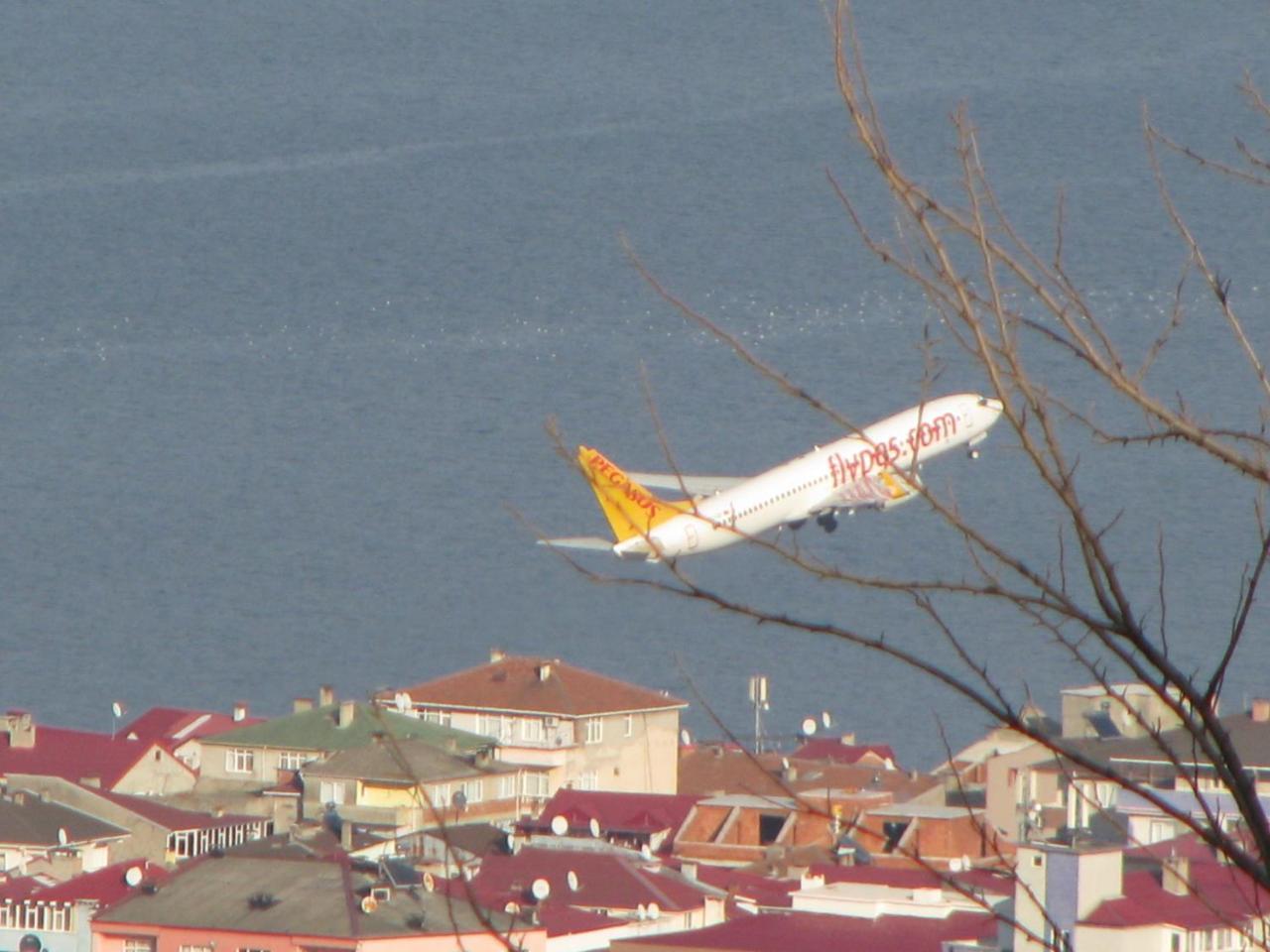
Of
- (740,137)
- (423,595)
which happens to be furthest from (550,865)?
(740,137)

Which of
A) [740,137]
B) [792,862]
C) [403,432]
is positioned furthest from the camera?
[740,137]

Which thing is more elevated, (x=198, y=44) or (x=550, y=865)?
(x=198, y=44)

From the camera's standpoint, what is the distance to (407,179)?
11200 centimetres

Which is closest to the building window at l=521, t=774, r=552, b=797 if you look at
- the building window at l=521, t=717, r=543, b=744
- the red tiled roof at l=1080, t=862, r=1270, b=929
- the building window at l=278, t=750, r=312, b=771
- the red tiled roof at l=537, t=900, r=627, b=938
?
the building window at l=521, t=717, r=543, b=744

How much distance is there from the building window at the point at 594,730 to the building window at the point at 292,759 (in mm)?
4469

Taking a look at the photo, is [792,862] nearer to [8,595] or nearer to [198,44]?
[8,595]

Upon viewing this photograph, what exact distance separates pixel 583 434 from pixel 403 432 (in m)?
9.08

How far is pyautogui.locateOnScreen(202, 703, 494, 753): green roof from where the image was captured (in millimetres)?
41875

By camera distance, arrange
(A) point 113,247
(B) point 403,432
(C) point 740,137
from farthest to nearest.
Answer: (C) point 740,137 → (A) point 113,247 → (B) point 403,432

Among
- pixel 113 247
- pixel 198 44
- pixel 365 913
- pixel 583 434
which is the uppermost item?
pixel 198 44

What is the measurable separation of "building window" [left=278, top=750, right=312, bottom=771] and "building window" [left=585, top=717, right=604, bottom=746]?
447 cm

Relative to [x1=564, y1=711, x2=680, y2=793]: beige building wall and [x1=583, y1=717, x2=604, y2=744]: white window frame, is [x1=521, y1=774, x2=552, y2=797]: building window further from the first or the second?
[x1=583, y1=717, x2=604, y2=744]: white window frame

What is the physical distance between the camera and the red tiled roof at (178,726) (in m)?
47.0

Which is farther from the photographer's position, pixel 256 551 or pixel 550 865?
pixel 256 551
